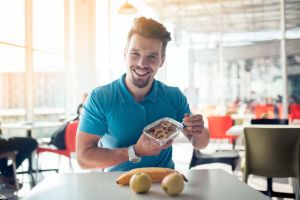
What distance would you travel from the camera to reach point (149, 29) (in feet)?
5.96

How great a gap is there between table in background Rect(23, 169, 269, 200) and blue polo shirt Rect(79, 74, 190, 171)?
0.80ft

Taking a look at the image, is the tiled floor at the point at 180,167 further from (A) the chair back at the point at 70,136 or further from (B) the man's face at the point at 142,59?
(B) the man's face at the point at 142,59

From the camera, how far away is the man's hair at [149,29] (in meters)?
1.81

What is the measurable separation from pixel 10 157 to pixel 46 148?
2.28ft

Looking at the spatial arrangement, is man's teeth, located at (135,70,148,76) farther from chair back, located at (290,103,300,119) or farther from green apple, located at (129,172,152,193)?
chair back, located at (290,103,300,119)

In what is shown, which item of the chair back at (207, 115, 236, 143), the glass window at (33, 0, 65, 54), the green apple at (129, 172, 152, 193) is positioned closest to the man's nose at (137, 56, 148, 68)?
the green apple at (129, 172, 152, 193)

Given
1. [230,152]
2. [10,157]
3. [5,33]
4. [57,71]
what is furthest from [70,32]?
[230,152]

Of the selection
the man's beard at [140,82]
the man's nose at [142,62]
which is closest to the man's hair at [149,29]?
the man's nose at [142,62]

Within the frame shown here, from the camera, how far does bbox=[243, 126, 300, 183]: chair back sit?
3049 millimetres

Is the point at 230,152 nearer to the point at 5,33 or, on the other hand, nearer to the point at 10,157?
the point at 10,157

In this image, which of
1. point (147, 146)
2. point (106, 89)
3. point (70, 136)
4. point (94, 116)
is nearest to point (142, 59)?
point (106, 89)

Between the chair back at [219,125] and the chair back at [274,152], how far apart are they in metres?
2.70

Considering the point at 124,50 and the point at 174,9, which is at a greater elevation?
the point at 174,9

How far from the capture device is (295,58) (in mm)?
7836
